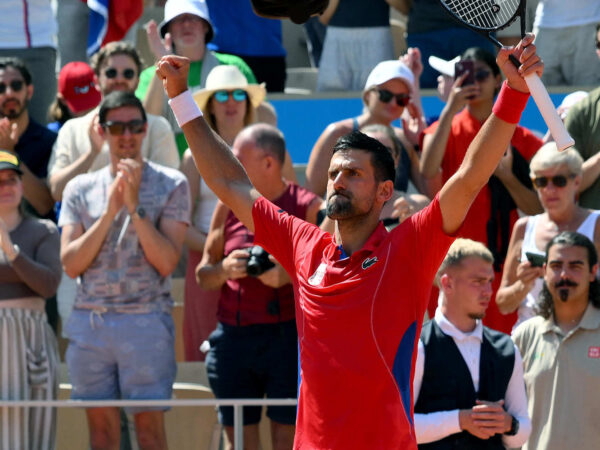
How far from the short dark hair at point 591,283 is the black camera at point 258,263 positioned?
53.0 inches

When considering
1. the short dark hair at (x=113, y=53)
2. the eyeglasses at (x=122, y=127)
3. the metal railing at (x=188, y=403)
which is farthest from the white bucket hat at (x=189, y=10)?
the metal railing at (x=188, y=403)

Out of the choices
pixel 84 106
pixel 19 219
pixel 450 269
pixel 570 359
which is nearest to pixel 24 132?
pixel 84 106

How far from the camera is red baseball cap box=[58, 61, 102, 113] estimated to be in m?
7.93

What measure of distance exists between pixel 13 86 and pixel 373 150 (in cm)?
398

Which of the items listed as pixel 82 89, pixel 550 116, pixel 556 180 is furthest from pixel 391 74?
pixel 550 116

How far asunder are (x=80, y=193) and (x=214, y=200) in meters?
0.92

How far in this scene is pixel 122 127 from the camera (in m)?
6.54

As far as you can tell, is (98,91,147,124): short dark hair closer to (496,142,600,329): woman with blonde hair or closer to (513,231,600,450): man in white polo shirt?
(496,142,600,329): woman with blonde hair

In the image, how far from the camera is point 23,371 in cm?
636

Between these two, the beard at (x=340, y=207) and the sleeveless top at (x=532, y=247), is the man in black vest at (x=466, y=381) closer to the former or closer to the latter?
the sleeveless top at (x=532, y=247)

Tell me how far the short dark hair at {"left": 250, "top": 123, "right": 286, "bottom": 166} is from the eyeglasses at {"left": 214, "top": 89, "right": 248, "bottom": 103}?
92 cm

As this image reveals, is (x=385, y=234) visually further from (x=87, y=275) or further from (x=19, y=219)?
(x=19, y=219)

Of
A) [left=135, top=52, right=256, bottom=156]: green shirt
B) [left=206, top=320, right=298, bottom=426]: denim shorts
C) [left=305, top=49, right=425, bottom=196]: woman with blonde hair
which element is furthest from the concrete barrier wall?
[left=206, top=320, right=298, bottom=426]: denim shorts

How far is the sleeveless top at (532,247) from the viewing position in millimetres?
6316
